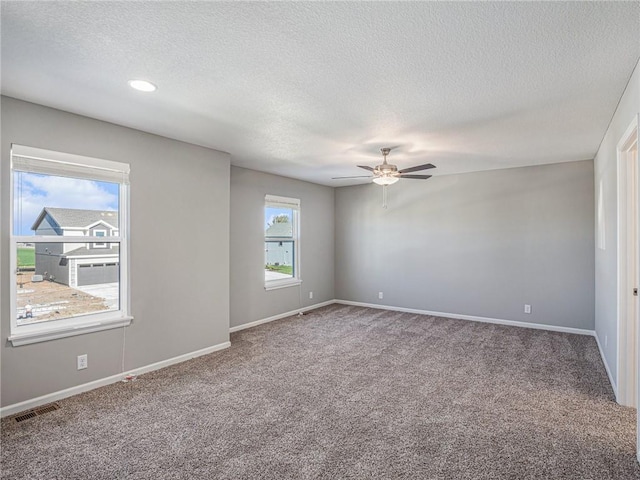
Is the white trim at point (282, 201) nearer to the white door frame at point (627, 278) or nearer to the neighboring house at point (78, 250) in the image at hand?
the neighboring house at point (78, 250)

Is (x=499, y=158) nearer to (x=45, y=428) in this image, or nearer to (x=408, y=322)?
(x=408, y=322)

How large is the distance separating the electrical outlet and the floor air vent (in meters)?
0.34

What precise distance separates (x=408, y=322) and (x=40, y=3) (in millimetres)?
5561

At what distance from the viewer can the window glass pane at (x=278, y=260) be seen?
19.8 feet

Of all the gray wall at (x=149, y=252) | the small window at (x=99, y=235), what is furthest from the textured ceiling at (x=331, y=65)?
the small window at (x=99, y=235)

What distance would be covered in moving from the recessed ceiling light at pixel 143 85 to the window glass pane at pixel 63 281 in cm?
161

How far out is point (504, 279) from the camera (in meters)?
5.65

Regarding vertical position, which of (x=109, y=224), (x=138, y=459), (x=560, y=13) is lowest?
(x=138, y=459)

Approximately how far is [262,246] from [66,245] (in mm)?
2943

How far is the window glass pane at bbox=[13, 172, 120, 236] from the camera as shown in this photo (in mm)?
2926

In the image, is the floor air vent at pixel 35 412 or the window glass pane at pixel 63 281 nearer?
the floor air vent at pixel 35 412

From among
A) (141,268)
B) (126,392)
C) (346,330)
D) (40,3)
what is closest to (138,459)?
(126,392)

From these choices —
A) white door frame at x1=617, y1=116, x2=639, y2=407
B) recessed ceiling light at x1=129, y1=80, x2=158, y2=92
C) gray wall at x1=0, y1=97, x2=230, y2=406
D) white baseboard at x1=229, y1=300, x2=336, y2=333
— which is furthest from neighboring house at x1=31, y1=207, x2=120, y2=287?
white door frame at x1=617, y1=116, x2=639, y2=407

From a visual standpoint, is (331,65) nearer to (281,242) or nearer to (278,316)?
(281,242)
